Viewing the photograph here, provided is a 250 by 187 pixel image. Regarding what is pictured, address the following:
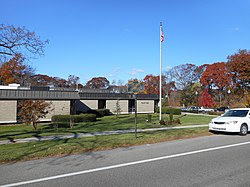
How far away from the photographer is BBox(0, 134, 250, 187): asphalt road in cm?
525

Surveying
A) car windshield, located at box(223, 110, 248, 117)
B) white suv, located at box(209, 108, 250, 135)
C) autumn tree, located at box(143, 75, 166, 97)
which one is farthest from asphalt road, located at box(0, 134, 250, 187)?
autumn tree, located at box(143, 75, 166, 97)

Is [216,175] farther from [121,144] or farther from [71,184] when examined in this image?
[121,144]

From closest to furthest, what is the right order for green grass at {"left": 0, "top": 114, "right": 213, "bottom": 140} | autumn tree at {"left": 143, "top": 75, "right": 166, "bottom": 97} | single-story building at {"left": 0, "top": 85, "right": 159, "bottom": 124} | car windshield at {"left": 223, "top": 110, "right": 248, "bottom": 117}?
car windshield at {"left": 223, "top": 110, "right": 248, "bottom": 117} → green grass at {"left": 0, "top": 114, "right": 213, "bottom": 140} → single-story building at {"left": 0, "top": 85, "right": 159, "bottom": 124} → autumn tree at {"left": 143, "top": 75, "right": 166, "bottom": 97}

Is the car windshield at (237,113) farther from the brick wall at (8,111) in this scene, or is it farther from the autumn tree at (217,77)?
the autumn tree at (217,77)

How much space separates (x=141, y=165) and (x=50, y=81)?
294 ft

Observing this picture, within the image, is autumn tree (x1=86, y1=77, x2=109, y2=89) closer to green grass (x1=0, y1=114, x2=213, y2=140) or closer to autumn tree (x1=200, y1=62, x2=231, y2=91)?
autumn tree (x1=200, y1=62, x2=231, y2=91)

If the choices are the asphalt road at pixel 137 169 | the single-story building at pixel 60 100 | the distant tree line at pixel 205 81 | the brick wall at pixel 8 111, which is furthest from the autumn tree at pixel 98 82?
the asphalt road at pixel 137 169

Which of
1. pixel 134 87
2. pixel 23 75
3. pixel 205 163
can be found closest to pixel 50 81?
pixel 23 75

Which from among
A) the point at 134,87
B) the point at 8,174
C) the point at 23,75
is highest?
the point at 23,75

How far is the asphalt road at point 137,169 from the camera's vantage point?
525 centimetres

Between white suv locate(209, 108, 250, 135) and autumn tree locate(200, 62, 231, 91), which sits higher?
autumn tree locate(200, 62, 231, 91)

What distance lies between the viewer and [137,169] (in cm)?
630

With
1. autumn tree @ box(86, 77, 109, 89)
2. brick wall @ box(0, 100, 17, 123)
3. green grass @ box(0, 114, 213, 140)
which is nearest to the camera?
green grass @ box(0, 114, 213, 140)

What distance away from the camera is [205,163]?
6902 millimetres
